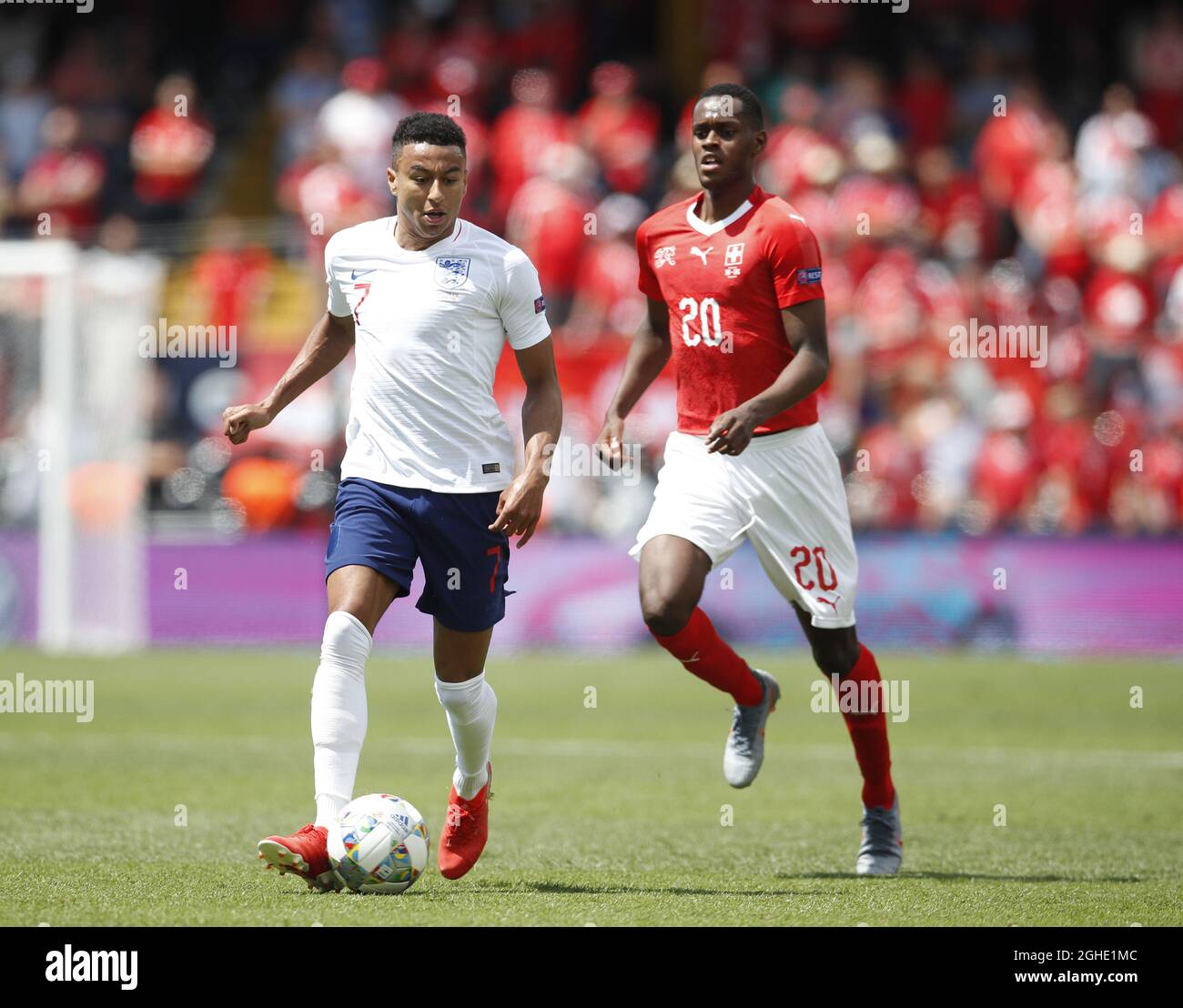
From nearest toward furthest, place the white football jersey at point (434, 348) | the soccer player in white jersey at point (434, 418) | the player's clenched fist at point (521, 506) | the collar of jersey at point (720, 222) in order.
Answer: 1. the player's clenched fist at point (521, 506)
2. the soccer player in white jersey at point (434, 418)
3. the white football jersey at point (434, 348)
4. the collar of jersey at point (720, 222)

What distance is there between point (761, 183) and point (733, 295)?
13.0m

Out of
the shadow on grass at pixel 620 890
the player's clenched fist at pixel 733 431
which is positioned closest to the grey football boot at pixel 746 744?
the shadow on grass at pixel 620 890

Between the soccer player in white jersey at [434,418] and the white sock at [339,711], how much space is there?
14 millimetres

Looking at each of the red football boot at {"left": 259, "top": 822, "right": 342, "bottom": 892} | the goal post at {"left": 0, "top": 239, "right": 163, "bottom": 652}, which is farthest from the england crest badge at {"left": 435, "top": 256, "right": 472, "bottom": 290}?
the goal post at {"left": 0, "top": 239, "right": 163, "bottom": 652}

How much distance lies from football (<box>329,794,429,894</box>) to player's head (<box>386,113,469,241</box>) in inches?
78.0

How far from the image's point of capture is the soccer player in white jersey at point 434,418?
6.32 metres

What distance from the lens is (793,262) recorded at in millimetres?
6840

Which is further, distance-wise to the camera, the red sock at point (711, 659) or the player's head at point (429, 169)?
the red sock at point (711, 659)

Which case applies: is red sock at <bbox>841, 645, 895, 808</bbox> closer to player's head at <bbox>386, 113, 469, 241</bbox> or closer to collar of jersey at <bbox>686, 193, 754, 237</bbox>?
collar of jersey at <bbox>686, 193, 754, 237</bbox>

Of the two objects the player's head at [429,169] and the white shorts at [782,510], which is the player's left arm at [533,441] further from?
the white shorts at [782,510]

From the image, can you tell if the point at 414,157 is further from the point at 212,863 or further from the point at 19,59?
the point at 19,59
